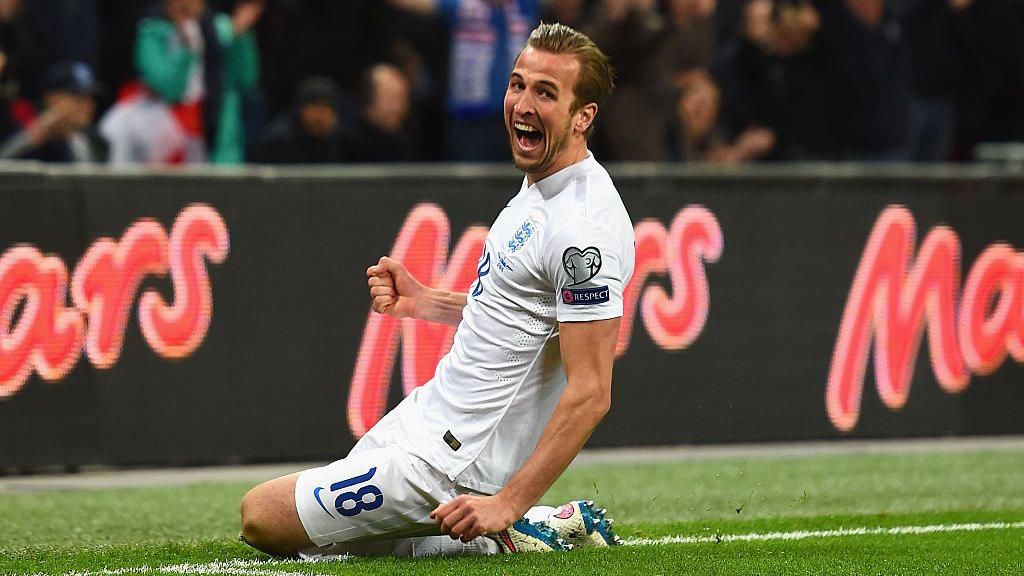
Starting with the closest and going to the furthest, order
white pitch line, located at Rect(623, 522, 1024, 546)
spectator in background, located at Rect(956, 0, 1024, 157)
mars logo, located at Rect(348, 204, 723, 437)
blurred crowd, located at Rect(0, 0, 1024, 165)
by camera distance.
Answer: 1. white pitch line, located at Rect(623, 522, 1024, 546)
2. mars logo, located at Rect(348, 204, 723, 437)
3. blurred crowd, located at Rect(0, 0, 1024, 165)
4. spectator in background, located at Rect(956, 0, 1024, 157)

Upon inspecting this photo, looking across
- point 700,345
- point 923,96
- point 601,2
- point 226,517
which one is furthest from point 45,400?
point 923,96

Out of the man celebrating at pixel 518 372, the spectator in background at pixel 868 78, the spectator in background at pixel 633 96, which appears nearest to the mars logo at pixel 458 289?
the spectator in background at pixel 633 96

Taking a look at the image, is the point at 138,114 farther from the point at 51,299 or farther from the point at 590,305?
the point at 590,305

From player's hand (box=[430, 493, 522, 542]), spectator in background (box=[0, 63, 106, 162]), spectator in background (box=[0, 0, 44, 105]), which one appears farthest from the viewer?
spectator in background (box=[0, 0, 44, 105])

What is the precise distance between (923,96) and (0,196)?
7870 mm

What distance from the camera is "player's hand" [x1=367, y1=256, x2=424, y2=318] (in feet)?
20.9

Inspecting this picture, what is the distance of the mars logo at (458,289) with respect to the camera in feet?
32.7

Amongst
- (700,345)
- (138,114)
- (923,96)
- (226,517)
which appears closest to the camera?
(226,517)

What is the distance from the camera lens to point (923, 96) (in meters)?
14.2

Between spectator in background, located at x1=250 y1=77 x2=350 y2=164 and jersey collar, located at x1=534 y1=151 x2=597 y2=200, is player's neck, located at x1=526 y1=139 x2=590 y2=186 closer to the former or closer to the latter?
jersey collar, located at x1=534 y1=151 x2=597 y2=200

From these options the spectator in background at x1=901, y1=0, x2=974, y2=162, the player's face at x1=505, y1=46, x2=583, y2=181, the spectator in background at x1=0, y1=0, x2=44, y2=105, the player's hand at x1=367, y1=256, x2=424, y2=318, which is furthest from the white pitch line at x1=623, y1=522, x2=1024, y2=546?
the spectator in background at x1=901, y1=0, x2=974, y2=162

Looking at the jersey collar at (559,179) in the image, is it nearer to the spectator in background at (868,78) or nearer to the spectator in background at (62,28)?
the spectator in background at (62,28)

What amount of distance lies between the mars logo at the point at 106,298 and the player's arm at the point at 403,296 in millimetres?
3311

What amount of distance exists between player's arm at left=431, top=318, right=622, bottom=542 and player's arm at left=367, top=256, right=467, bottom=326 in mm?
872
